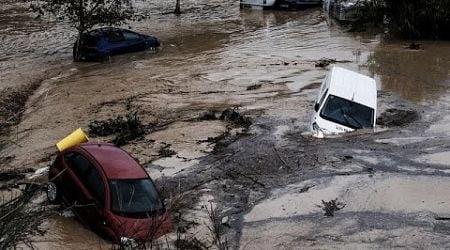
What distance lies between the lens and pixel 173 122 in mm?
16875

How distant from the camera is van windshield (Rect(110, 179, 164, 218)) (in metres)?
9.98

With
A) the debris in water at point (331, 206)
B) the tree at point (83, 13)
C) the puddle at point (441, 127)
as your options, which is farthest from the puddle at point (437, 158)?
the tree at point (83, 13)

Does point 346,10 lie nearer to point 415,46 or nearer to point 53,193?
point 415,46

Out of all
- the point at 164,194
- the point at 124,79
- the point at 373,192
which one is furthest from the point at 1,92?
the point at 373,192

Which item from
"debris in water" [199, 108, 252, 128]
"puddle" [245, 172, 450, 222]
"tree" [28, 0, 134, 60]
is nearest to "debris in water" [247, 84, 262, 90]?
"debris in water" [199, 108, 252, 128]

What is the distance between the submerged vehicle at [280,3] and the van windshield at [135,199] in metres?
29.5

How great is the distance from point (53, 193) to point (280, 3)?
29.6 meters

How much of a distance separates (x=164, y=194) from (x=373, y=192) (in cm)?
412

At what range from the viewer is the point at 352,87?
15453 millimetres

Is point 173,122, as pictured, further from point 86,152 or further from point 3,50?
point 3,50

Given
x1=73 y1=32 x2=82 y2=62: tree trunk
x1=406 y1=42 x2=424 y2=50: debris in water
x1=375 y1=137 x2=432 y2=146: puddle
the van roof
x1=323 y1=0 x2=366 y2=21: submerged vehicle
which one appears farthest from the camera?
x1=323 y1=0 x2=366 y2=21: submerged vehicle

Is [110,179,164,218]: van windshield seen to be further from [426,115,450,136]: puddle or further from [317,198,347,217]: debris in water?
[426,115,450,136]: puddle

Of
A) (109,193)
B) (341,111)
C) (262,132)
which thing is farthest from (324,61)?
(109,193)

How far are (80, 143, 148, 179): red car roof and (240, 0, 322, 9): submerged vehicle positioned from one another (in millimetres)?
28754
